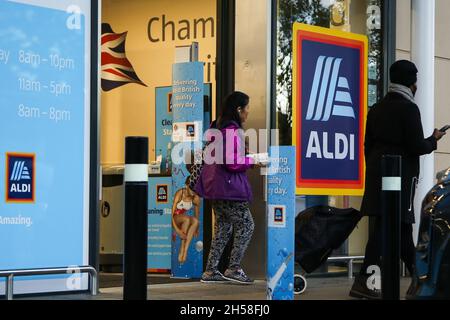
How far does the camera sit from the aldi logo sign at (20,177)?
301 inches

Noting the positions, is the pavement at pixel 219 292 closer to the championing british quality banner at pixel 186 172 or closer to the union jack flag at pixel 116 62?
the championing british quality banner at pixel 186 172

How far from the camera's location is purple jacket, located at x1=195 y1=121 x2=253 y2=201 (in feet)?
31.1

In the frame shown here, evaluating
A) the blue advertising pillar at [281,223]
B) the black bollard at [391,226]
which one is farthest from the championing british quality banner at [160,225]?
the black bollard at [391,226]

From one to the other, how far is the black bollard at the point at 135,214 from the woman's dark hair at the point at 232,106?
15.4 feet

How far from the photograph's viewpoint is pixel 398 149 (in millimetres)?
8141

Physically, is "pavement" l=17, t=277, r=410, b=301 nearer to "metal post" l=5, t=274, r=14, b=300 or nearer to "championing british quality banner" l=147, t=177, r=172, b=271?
"metal post" l=5, t=274, r=14, b=300

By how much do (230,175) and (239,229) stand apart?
1.81ft

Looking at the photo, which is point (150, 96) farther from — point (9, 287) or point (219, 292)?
point (9, 287)

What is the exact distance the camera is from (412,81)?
328 inches

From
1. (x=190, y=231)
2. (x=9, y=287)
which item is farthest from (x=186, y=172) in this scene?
(x=9, y=287)

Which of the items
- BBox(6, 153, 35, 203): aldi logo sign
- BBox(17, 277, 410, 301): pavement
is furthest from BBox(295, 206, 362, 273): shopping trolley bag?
BBox(6, 153, 35, 203): aldi logo sign
